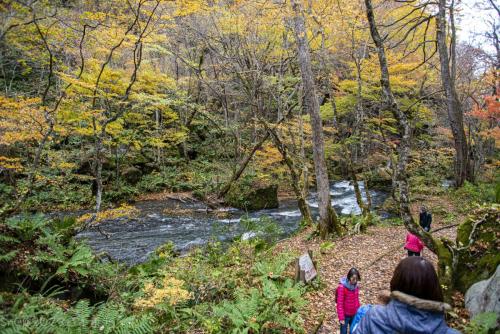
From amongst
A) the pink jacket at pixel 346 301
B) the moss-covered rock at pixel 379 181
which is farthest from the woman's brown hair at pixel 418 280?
the moss-covered rock at pixel 379 181

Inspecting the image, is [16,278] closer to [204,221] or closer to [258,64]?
[204,221]

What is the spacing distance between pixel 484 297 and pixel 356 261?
181 inches

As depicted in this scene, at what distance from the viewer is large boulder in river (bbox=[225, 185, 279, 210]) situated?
786 inches

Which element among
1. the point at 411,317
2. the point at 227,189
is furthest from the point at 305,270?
the point at 227,189

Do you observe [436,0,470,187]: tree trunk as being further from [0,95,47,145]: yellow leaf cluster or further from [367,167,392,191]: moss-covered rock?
[0,95,47,145]: yellow leaf cluster

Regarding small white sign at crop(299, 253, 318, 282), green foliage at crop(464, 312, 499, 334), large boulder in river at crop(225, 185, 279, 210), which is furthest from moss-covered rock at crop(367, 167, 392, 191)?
green foliage at crop(464, 312, 499, 334)

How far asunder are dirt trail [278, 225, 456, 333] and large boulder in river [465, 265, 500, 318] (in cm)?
195

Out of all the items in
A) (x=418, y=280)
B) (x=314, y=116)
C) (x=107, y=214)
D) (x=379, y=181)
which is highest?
(x=314, y=116)

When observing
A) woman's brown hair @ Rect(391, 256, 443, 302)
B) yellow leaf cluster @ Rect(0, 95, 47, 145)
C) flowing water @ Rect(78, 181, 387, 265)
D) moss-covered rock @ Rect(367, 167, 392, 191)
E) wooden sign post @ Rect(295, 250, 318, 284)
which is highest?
yellow leaf cluster @ Rect(0, 95, 47, 145)

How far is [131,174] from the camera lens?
75.7 ft

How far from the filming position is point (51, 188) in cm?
2027

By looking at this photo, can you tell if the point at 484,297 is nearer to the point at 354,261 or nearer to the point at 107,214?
the point at 354,261

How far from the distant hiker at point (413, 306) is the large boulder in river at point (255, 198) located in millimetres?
17687

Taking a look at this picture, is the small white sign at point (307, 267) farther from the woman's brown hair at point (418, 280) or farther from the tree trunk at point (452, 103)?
the tree trunk at point (452, 103)
